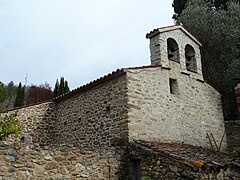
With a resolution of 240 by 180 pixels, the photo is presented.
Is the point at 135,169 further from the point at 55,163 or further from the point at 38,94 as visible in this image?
the point at 38,94

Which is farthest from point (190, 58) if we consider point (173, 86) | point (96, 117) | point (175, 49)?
point (96, 117)

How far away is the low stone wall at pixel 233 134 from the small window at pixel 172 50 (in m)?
4.04

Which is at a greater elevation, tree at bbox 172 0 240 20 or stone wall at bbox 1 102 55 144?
tree at bbox 172 0 240 20

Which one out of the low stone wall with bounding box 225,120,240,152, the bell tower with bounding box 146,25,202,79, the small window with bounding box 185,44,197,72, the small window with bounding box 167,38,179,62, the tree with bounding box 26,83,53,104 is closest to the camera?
the bell tower with bounding box 146,25,202,79

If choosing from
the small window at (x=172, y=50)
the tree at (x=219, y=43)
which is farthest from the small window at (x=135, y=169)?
the tree at (x=219, y=43)

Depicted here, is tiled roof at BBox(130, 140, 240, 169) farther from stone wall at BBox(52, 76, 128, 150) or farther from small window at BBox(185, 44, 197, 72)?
small window at BBox(185, 44, 197, 72)

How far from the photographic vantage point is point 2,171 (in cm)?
656

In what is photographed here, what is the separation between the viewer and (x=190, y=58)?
12562 mm

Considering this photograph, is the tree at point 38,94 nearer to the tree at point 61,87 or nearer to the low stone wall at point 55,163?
the tree at point 61,87

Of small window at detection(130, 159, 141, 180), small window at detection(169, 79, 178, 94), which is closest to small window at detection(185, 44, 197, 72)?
small window at detection(169, 79, 178, 94)

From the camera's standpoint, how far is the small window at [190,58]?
40.7ft

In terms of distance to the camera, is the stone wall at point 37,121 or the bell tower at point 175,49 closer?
the bell tower at point 175,49

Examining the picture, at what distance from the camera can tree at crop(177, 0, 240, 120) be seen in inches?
580

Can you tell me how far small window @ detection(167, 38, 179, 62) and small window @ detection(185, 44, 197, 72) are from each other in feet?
2.78
